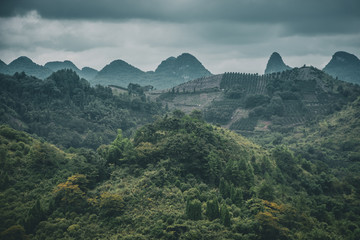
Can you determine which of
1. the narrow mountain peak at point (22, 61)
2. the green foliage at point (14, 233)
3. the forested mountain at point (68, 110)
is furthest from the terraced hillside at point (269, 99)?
the narrow mountain peak at point (22, 61)

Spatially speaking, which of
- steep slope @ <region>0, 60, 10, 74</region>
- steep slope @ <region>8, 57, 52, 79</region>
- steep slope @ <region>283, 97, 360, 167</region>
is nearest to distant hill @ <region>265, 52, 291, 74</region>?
steep slope @ <region>283, 97, 360, 167</region>

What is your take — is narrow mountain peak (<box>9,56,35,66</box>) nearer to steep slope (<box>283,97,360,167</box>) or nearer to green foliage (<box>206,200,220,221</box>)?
steep slope (<box>283,97,360,167</box>)

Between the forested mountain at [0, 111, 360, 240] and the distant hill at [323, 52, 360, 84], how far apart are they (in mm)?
153934

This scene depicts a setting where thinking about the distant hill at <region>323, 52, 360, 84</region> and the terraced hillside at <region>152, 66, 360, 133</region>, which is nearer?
the terraced hillside at <region>152, 66, 360, 133</region>

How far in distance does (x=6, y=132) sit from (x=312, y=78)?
282ft

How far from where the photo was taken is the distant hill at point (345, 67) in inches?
6585

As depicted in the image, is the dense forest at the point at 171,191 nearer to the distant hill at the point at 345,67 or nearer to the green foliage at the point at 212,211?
the green foliage at the point at 212,211

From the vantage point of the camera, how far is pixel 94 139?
6450cm

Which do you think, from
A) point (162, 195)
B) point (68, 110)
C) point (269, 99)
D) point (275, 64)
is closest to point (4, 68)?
point (68, 110)

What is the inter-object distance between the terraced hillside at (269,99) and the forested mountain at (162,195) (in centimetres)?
4206

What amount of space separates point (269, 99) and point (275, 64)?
109 metres

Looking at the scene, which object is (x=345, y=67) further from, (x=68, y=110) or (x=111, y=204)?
(x=111, y=204)

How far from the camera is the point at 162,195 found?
2359 centimetres

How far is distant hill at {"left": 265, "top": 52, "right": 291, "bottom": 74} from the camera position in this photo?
183000 millimetres
